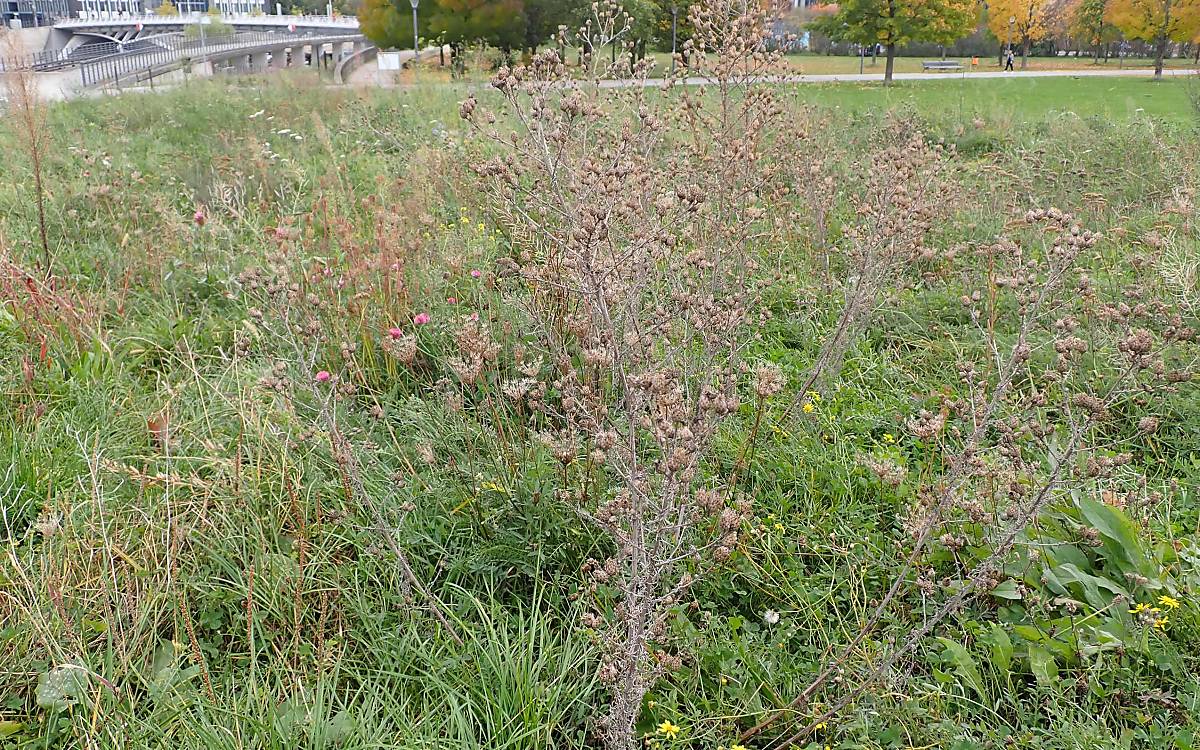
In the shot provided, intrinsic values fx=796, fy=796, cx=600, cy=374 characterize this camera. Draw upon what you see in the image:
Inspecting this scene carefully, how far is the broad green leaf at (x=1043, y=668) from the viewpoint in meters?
1.97

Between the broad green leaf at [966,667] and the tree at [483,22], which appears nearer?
the broad green leaf at [966,667]

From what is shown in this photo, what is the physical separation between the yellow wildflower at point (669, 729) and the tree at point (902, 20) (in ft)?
98.1

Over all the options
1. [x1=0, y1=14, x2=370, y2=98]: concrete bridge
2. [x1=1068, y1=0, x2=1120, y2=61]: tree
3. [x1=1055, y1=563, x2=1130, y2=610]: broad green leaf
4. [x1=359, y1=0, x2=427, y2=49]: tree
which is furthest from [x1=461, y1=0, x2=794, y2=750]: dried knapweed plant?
[x1=1068, y1=0, x2=1120, y2=61]: tree

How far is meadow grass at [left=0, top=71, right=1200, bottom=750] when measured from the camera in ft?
6.49

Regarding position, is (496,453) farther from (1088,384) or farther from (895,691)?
(1088,384)

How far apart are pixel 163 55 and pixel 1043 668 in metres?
45.0

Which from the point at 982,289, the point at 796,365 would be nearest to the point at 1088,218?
the point at 982,289

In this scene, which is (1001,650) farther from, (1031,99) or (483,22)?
(483,22)

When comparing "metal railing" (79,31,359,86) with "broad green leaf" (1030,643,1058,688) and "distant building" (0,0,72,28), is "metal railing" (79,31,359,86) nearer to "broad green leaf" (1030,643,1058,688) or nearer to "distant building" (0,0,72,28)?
"broad green leaf" (1030,643,1058,688)

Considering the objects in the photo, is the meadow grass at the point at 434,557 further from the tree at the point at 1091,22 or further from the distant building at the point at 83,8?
the distant building at the point at 83,8

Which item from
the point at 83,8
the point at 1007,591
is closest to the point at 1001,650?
the point at 1007,591

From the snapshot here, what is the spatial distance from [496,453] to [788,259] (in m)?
2.89

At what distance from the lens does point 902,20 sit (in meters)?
28.6

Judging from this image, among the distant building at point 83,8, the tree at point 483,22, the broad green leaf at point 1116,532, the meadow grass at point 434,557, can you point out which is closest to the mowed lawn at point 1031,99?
the meadow grass at point 434,557
